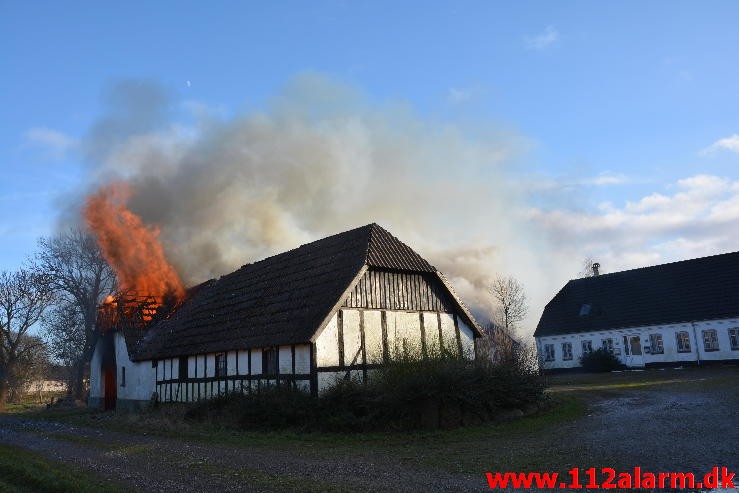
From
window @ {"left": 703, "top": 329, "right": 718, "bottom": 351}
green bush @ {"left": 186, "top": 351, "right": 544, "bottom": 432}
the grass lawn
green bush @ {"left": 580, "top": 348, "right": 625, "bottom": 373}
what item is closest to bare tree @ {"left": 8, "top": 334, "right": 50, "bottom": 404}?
green bush @ {"left": 186, "top": 351, "right": 544, "bottom": 432}

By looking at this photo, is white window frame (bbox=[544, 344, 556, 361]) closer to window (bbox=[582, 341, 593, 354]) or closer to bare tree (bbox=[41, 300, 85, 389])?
window (bbox=[582, 341, 593, 354])

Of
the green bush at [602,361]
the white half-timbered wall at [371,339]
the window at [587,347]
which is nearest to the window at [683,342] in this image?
the green bush at [602,361]

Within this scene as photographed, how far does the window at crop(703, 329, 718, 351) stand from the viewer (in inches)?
1235

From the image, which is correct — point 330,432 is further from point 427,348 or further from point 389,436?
point 427,348

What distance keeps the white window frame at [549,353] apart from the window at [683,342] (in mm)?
8714

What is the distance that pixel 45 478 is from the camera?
9422mm

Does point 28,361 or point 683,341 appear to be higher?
point 28,361

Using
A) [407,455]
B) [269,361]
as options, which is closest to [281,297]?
[269,361]

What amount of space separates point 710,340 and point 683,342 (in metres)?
1.47

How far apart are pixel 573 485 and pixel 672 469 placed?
1800 millimetres

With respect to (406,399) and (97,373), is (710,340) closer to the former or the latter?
(406,399)

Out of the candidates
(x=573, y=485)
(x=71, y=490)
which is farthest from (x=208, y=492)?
(x=573, y=485)

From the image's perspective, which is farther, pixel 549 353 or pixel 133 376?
pixel 549 353

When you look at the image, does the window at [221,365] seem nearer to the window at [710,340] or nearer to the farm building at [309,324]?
the farm building at [309,324]
